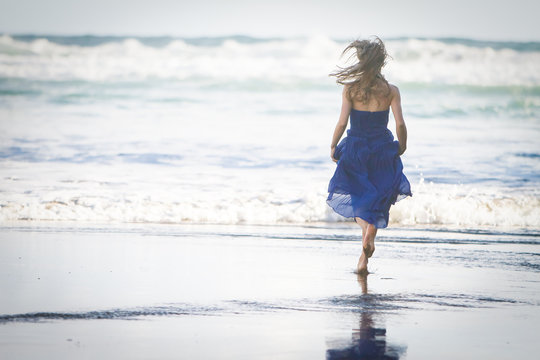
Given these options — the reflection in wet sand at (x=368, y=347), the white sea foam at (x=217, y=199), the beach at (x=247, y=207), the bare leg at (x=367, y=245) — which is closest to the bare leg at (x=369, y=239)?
the bare leg at (x=367, y=245)

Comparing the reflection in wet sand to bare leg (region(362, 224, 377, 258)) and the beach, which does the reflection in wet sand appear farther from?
bare leg (region(362, 224, 377, 258))

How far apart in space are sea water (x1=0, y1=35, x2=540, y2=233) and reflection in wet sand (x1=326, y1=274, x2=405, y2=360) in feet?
22.8

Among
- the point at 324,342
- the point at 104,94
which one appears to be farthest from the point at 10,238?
the point at 104,94

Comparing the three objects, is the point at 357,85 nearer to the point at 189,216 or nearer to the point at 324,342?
the point at 324,342

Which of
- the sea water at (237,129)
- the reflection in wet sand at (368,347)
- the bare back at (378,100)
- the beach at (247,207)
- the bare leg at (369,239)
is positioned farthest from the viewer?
the sea water at (237,129)

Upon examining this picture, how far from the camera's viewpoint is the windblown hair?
202 inches

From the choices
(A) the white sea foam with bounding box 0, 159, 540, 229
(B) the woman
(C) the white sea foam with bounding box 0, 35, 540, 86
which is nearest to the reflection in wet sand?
(B) the woman

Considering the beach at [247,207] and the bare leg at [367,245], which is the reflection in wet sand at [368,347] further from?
the bare leg at [367,245]

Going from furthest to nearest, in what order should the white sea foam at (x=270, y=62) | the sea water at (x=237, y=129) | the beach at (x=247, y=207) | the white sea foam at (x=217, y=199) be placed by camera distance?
the white sea foam at (x=270, y=62)
the sea water at (x=237, y=129)
the white sea foam at (x=217, y=199)
the beach at (x=247, y=207)

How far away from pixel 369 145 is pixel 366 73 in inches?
17.4

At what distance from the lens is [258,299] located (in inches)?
156

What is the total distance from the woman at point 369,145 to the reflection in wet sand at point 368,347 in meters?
1.91

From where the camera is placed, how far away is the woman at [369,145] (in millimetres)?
5156

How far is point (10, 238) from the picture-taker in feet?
22.8
